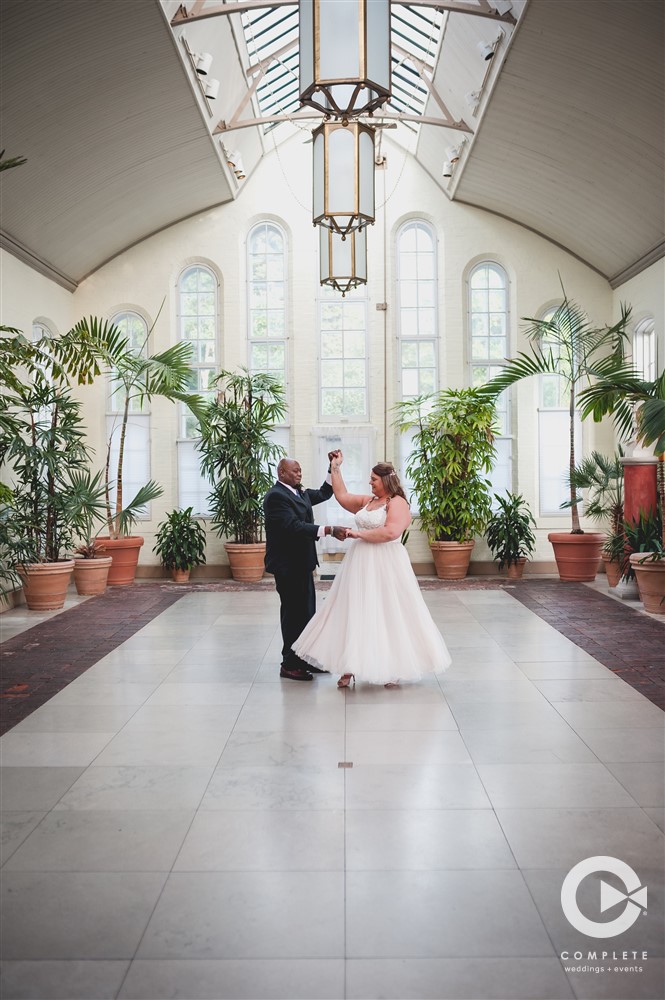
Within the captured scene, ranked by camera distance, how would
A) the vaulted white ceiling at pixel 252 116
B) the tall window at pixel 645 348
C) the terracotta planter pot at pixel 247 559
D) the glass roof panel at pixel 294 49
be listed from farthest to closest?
the terracotta planter pot at pixel 247 559
the tall window at pixel 645 348
the glass roof panel at pixel 294 49
the vaulted white ceiling at pixel 252 116

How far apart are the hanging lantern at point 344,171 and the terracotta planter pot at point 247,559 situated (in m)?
5.98

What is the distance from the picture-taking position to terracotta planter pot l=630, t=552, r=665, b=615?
8.35 meters

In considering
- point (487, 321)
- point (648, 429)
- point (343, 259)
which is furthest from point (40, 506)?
point (487, 321)

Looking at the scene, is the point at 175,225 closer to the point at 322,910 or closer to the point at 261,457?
the point at 261,457

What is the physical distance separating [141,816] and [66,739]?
1246 millimetres

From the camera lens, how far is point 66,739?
4.66 meters

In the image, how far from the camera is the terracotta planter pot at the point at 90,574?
10.1m

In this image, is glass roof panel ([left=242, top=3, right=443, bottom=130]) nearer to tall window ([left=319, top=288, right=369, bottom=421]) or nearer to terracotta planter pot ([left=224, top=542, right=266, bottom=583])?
tall window ([left=319, top=288, right=369, bottom=421])

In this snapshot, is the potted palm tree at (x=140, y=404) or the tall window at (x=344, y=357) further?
the tall window at (x=344, y=357)

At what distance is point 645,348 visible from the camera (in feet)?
36.1

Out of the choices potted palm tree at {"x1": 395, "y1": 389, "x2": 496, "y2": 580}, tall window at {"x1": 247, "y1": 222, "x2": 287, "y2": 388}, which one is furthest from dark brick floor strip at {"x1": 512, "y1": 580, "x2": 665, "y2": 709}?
tall window at {"x1": 247, "y1": 222, "x2": 287, "y2": 388}

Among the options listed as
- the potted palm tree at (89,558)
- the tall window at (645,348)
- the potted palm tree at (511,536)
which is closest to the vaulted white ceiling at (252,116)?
the tall window at (645,348)

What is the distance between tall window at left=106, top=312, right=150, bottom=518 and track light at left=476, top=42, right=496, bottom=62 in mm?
5882

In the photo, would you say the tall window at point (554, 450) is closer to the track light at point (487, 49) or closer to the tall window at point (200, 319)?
the track light at point (487, 49)
